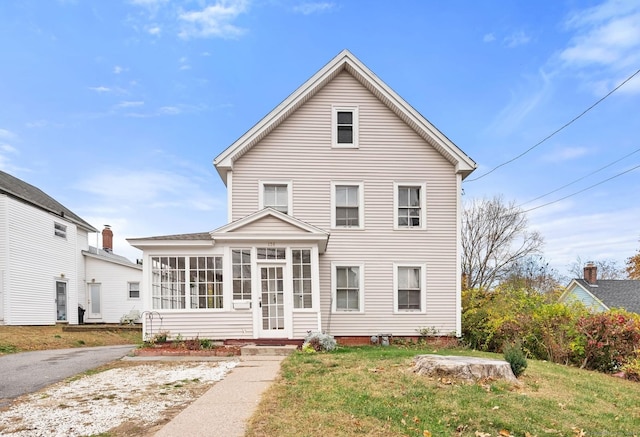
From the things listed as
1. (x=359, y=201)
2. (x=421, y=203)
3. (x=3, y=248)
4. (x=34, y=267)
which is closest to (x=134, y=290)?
(x=34, y=267)

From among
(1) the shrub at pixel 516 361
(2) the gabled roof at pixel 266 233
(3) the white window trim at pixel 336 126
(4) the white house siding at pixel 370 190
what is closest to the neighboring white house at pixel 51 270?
(4) the white house siding at pixel 370 190

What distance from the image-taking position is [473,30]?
13.9m

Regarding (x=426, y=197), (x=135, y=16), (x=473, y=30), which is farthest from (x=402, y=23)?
(x=135, y=16)

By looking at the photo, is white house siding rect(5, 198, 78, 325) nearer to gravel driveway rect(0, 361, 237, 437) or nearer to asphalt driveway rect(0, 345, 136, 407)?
asphalt driveway rect(0, 345, 136, 407)

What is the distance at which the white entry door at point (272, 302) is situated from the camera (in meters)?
11.1

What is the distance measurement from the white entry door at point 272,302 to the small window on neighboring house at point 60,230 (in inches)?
572

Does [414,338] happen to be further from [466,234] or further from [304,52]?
[466,234]

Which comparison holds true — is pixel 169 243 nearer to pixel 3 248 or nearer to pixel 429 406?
pixel 429 406

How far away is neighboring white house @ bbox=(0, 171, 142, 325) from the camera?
16.6 metres

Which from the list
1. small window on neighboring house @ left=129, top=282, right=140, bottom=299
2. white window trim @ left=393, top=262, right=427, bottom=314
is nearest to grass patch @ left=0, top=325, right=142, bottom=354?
small window on neighboring house @ left=129, top=282, right=140, bottom=299

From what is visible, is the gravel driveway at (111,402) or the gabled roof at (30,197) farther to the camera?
the gabled roof at (30,197)

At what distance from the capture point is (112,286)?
22.6 metres

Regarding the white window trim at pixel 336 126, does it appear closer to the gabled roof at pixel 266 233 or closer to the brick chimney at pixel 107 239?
the gabled roof at pixel 266 233

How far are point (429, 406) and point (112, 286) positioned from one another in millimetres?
21906
